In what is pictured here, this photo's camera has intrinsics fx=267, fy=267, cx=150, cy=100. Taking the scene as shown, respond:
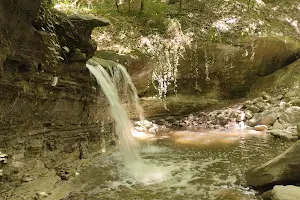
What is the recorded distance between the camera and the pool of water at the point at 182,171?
429 centimetres

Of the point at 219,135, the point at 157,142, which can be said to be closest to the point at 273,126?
the point at 219,135

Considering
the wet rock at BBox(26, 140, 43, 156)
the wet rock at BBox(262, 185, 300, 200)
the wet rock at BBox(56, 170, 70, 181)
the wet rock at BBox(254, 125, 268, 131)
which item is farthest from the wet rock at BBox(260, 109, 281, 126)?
the wet rock at BBox(26, 140, 43, 156)

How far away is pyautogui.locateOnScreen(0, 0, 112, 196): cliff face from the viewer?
13.8 ft

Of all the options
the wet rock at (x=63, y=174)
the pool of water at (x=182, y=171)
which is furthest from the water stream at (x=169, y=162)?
the wet rock at (x=63, y=174)

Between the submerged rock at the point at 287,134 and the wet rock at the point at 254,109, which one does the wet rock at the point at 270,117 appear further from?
the submerged rock at the point at 287,134

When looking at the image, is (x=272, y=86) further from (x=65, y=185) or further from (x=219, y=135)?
(x=65, y=185)

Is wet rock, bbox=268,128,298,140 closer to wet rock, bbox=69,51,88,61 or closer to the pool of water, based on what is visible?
the pool of water

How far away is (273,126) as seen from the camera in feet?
32.6

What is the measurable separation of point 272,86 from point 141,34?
6.83m

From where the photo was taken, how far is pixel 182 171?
5.35 m

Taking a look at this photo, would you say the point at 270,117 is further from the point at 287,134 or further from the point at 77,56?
the point at 77,56

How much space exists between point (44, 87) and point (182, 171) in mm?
3132

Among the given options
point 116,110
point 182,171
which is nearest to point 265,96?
point 116,110

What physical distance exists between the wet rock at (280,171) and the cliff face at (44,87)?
3752mm
